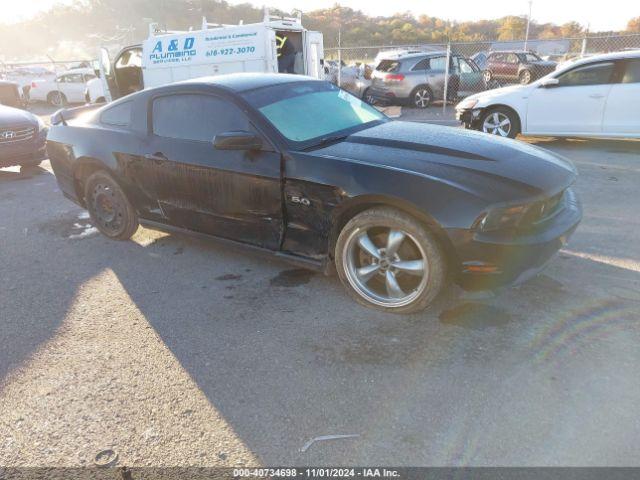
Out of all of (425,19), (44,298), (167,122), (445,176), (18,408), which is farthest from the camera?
(425,19)

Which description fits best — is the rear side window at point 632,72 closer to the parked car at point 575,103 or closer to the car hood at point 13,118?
the parked car at point 575,103

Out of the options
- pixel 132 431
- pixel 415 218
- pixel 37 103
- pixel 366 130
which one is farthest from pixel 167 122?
pixel 37 103

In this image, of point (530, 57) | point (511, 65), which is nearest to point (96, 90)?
point (511, 65)

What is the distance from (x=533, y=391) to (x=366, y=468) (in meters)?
0.99

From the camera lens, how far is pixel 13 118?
8.35m

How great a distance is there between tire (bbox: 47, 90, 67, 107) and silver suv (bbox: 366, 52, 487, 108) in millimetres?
12407

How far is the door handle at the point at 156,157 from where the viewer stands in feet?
13.7

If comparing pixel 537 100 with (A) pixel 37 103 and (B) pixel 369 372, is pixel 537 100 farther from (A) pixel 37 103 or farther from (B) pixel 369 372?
(A) pixel 37 103

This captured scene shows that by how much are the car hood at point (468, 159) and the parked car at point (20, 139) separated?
680cm

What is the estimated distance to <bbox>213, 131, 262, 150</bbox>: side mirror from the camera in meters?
3.55

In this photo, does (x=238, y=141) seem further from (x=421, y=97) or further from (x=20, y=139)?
(x=421, y=97)

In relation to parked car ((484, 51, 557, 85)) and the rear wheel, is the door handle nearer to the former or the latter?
the rear wheel

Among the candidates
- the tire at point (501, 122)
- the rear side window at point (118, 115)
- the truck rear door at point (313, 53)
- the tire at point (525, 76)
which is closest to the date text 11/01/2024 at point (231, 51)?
the truck rear door at point (313, 53)

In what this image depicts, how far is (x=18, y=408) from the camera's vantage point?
2619 millimetres
